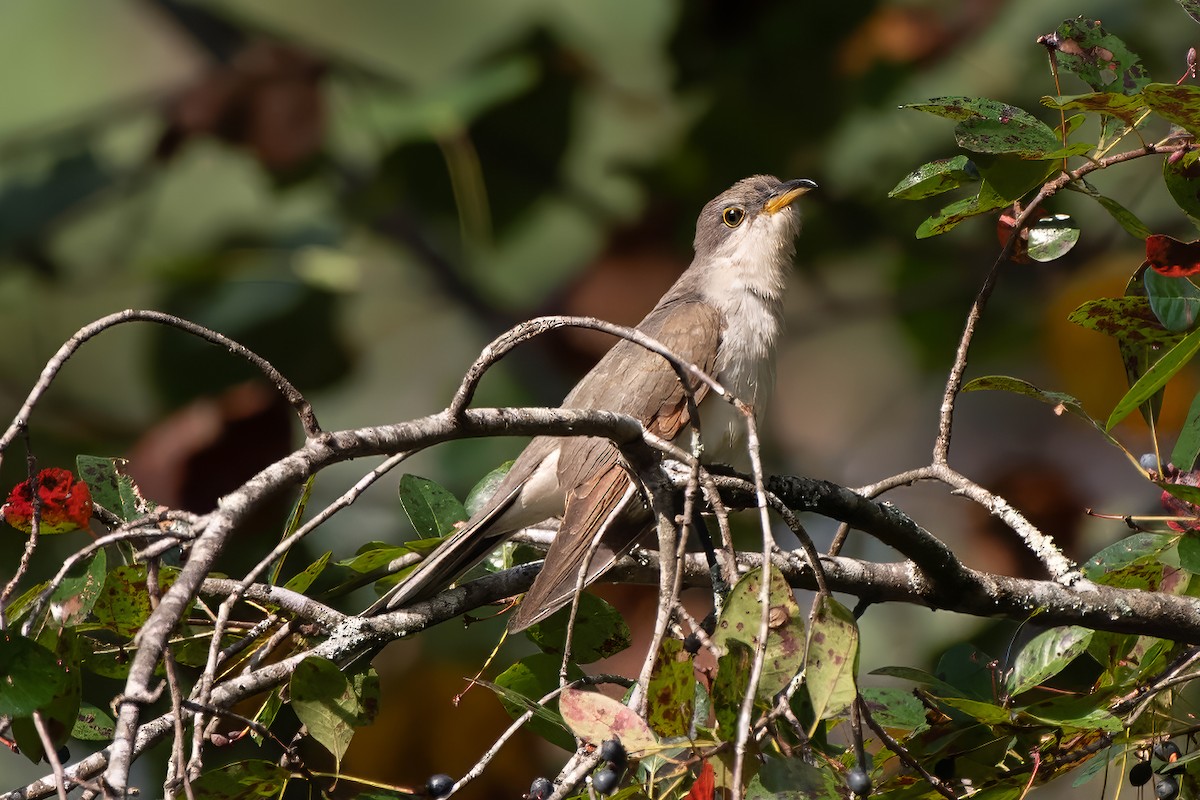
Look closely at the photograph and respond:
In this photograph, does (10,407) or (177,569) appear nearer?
(177,569)

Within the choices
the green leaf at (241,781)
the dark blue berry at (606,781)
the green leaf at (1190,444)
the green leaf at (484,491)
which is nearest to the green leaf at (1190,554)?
the green leaf at (1190,444)

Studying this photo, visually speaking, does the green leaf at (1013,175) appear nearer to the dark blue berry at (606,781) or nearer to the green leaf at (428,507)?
the dark blue berry at (606,781)

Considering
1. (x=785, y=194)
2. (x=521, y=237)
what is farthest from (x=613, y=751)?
(x=521, y=237)

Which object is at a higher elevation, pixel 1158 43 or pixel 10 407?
pixel 1158 43

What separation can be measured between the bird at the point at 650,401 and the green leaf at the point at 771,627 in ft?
1.87

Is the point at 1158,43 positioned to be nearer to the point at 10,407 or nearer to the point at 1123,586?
the point at 1123,586

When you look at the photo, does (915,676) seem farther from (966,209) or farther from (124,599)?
(124,599)

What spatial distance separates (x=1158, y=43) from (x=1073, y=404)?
3.08m

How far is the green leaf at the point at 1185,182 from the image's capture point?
2311mm

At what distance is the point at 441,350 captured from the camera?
580 centimetres

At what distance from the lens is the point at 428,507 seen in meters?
3.07

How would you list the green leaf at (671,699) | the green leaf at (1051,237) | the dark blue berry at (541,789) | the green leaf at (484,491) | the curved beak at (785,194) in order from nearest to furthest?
the green leaf at (671,699) → the dark blue berry at (541,789) → the green leaf at (1051,237) → the green leaf at (484,491) → the curved beak at (785,194)

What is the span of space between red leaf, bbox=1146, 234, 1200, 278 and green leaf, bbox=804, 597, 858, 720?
1.16 metres

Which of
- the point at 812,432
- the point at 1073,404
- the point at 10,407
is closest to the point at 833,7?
the point at 812,432
